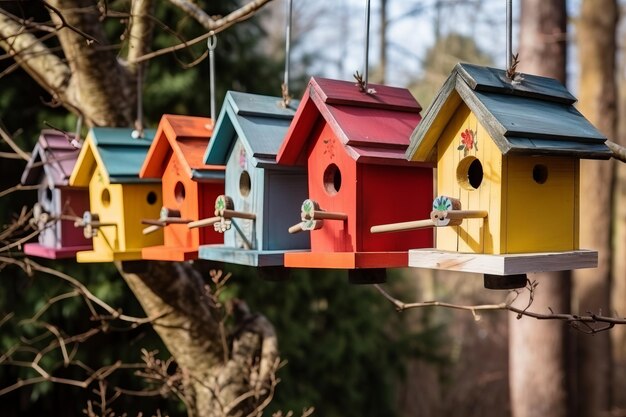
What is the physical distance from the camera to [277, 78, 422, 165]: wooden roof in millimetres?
2432

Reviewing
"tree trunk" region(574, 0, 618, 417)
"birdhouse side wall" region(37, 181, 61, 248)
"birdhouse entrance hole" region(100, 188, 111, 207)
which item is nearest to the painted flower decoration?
"birdhouse entrance hole" region(100, 188, 111, 207)

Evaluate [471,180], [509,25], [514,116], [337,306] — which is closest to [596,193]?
[337,306]

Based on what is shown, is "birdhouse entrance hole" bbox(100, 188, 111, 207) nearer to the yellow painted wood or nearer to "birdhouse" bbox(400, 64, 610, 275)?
"birdhouse" bbox(400, 64, 610, 275)

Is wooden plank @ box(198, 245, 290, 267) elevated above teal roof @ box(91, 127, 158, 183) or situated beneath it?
situated beneath

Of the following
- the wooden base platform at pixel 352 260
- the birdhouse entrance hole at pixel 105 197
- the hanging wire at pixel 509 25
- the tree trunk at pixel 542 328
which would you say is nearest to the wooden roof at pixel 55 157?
the birdhouse entrance hole at pixel 105 197

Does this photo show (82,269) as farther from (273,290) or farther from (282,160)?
(282,160)

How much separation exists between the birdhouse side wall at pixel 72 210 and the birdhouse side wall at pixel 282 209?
4.49 ft

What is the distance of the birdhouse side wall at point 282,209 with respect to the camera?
8.97ft

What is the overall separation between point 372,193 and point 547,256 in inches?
24.3

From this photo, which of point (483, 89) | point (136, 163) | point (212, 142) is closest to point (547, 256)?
point (483, 89)

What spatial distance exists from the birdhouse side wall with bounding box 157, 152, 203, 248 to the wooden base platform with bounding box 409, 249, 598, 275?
1.15 metres

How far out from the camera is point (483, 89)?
2.22 m

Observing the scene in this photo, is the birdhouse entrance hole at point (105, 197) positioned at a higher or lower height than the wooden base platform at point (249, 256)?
higher

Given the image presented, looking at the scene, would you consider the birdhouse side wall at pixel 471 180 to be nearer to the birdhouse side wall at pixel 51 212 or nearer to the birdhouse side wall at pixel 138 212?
the birdhouse side wall at pixel 138 212
